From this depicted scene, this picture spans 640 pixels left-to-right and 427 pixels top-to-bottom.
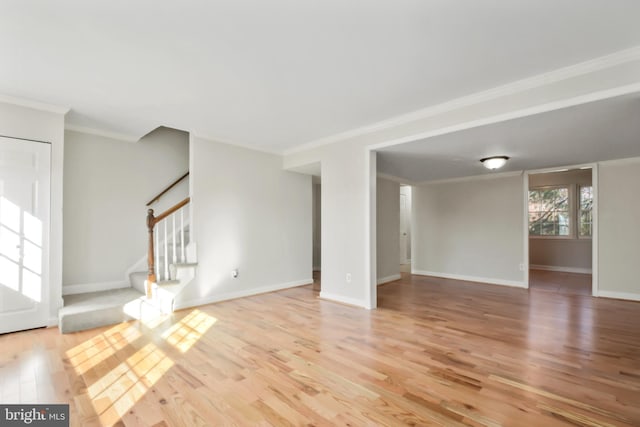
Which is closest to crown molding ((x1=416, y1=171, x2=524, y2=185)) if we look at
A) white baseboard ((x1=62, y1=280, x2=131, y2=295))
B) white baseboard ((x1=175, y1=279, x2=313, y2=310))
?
white baseboard ((x1=175, y1=279, x2=313, y2=310))

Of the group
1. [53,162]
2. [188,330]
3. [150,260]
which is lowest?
[188,330]

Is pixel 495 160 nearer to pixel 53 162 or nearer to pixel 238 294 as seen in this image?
pixel 238 294

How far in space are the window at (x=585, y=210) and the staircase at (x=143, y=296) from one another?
8894mm

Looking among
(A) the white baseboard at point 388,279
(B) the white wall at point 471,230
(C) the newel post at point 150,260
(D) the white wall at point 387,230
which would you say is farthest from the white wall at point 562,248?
(C) the newel post at point 150,260

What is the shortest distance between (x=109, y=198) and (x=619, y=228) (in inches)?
311

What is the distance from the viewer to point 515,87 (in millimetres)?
2822

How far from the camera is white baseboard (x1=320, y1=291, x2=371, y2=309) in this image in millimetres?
4187

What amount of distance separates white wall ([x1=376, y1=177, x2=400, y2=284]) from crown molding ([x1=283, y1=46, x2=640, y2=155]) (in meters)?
2.15

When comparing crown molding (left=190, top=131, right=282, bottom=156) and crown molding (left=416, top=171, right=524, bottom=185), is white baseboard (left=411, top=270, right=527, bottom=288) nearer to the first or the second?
crown molding (left=416, top=171, right=524, bottom=185)

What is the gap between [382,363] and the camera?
8.12 feet

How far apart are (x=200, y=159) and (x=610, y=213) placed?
650 cm

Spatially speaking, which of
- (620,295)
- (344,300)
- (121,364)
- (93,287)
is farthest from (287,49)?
(620,295)

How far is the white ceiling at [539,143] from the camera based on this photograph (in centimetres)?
283

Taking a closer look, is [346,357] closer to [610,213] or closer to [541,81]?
[541,81]
